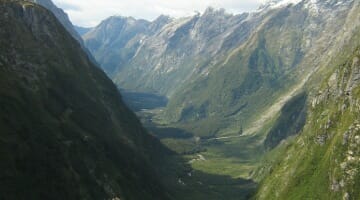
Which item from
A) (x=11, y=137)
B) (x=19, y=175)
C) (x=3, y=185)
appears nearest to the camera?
(x=3, y=185)

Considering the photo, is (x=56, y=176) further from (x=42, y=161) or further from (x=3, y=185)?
(x=3, y=185)

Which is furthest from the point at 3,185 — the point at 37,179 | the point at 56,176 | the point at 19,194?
the point at 56,176

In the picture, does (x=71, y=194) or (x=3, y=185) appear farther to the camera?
(x=71, y=194)

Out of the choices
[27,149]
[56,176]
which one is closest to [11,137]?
[27,149]

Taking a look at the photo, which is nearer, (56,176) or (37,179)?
(37,179)

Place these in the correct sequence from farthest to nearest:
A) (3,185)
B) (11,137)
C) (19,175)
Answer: (11,137)
(19,175)
(3,185)

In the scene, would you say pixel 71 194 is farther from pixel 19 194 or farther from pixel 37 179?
pixel 19 194

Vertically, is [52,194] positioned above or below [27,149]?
below

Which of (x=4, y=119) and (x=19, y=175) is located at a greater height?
(x=4, y=119)
